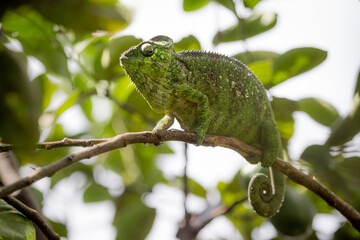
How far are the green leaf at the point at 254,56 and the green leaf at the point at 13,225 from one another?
4.94ft

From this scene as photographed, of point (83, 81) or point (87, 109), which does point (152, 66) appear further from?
point (87, 109)

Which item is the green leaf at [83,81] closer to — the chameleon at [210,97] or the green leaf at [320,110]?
the chameleon at [210,97]

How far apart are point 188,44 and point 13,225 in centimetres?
142

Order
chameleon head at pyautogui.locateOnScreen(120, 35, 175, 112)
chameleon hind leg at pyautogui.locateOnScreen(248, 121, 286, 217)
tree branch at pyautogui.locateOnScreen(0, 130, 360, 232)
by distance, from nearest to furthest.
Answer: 1. tree branch at pyautogui.locateOnScreen(0, 130, 360, 232)
2. chameleon head at pyautogui.locateOnScreen(120, 35, 175, 112)
3. chameleon hind leg at pyautogui.locateOnScreen(248, 121, 286, 217)

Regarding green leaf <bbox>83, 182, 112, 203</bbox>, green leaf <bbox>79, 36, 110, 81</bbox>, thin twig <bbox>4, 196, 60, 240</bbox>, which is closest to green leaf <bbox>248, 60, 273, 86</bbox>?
green leaf <bbox>79, 36, 110, 81</bbox>

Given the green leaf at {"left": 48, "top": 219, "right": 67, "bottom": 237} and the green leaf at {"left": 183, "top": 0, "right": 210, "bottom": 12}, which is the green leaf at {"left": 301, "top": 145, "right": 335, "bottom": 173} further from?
the green leaf at {"left": 48, "top": 219, "right": 67, "bottom": 237}

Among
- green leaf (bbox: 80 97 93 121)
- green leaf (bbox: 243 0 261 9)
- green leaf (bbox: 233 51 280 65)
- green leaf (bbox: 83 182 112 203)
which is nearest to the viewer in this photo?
green leaf (bbox: 243 0 261 9)

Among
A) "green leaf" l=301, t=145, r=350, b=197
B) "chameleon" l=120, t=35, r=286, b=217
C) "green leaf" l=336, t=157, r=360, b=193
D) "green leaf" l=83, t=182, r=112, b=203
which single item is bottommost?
"green leaf" l=83, t=182, r=112, b=203

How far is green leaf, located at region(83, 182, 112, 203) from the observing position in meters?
3.04

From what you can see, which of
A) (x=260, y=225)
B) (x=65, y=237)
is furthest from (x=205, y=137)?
(x=260, y=225)

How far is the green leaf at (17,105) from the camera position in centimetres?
70

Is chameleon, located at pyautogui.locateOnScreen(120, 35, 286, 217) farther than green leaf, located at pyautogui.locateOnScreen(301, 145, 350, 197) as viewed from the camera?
No

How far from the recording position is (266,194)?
7.58 feet

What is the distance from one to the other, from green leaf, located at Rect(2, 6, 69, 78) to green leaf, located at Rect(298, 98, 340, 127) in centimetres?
151
